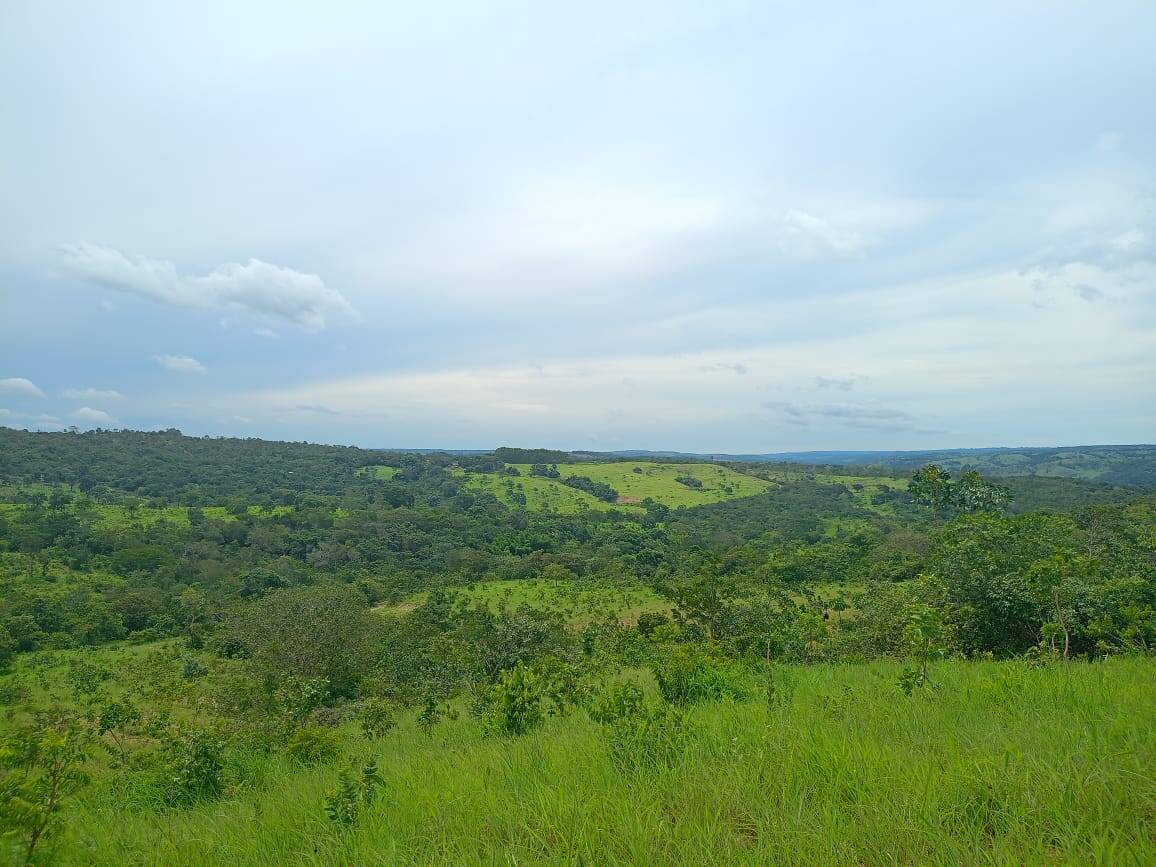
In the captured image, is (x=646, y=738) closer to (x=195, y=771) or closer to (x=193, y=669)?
(x=195, y=771)

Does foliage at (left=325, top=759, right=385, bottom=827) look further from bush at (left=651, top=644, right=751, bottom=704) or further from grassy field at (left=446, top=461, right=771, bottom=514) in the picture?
grassy field at (left=446, top=461, right=771, bottom=514)

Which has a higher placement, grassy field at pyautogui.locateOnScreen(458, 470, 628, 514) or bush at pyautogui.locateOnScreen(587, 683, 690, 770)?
bush at pyautogui.locateOnScreen(587, 683, 690, 770)

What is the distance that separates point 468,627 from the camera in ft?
92.6

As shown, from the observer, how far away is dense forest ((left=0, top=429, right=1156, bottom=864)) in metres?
3.81

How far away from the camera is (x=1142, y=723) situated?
358 centimetres

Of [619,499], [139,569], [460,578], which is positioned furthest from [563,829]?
[619,499]

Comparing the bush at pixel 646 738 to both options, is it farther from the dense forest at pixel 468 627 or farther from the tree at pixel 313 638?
the tree at pixel 313 638

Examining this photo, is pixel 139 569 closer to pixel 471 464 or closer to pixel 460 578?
pixel 460 578

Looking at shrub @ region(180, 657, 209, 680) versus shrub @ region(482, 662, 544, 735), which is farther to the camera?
shrub @ region(180, 657, 209, 680)

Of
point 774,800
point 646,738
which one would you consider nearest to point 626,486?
point 646,738

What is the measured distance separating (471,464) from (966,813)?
13085 centimetres

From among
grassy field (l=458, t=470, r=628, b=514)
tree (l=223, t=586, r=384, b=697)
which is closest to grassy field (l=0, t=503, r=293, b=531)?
grassy field (l=458, t=470, r=628, b=514)

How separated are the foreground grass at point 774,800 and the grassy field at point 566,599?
111ft

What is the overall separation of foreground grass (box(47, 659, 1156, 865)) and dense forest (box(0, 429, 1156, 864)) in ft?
0.15
